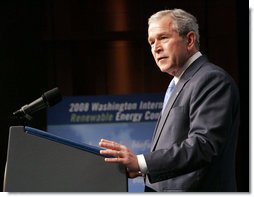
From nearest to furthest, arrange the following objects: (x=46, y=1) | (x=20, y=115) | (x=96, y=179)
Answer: (x=96, y=179)
(x=20, y=115)
(x=46, y=1)

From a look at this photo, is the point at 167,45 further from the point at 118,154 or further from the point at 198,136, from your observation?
the point at 118,154

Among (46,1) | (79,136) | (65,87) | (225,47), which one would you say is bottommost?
(79,136)

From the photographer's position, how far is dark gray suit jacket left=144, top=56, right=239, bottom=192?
182 centimetres

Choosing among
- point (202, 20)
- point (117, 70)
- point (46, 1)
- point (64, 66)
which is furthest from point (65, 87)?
→ point (202, 20)

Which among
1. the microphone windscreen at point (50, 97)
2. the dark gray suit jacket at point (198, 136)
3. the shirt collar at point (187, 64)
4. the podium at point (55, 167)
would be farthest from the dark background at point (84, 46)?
the podium at point (55, 167)

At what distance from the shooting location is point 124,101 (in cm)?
498

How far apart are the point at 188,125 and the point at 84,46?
3391 millimetres

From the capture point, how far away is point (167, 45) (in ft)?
6.95

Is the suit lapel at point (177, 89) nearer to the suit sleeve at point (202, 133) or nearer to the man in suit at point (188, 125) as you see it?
the man in suit at point (188, 125)

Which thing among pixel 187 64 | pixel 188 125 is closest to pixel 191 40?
pixel 187 64

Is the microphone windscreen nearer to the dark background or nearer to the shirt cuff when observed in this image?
the shirt cuff

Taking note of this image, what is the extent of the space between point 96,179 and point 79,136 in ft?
10.4

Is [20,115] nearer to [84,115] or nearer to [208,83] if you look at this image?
[208,83]

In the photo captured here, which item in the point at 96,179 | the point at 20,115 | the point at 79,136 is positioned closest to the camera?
the point at 96,179
